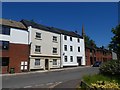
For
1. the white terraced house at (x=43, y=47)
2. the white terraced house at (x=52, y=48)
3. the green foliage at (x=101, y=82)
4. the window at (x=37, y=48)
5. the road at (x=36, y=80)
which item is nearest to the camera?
the green foliage at (x=101, y=82)

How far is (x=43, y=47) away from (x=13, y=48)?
305 inches

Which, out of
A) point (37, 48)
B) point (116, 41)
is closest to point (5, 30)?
point (37, 48)

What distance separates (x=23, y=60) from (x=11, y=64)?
8.53 feet

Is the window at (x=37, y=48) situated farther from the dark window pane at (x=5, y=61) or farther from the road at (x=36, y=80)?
the road at (x=36, y=80)

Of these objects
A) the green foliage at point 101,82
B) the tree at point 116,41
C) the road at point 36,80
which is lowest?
the road at point 36,80

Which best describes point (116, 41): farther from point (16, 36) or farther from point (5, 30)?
point (16, 36)

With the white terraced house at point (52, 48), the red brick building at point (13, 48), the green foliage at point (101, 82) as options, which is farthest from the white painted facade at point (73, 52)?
the green foliage at point (101, 82)

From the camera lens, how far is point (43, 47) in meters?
41.8

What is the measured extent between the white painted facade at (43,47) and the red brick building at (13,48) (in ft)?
4.13

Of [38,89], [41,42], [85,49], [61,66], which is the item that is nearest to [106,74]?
[38,89]

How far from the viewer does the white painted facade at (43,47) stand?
127 feet

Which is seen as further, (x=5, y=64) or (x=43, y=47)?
(x=43, y=47)

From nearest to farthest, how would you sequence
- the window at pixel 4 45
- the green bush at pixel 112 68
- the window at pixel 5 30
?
the green bush at pixel 112 68, the window at pixel 4 45, the window at pixel 5 30

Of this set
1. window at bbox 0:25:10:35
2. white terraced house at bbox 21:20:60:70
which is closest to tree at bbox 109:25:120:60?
window at bbox 0:25:10:35
